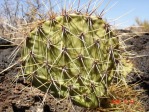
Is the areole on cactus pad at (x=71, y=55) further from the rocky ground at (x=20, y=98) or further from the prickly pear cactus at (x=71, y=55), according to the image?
the rocky ground at (x=20, y=98)

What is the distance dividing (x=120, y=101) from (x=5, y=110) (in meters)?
1.33

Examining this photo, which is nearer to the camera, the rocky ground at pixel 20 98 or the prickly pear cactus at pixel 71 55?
the prickly pear cactus at pixel 71 55

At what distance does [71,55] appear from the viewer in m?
2.39

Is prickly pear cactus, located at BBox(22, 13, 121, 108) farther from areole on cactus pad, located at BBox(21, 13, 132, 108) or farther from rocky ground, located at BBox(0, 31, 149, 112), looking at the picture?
rocky ground, located at BBox(0, 31, 149, 112)

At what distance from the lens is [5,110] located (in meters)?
3.44

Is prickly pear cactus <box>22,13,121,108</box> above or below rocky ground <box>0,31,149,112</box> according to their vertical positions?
above

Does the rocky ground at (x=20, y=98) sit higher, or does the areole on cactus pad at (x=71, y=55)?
the areole on cactus pad at (x=71, y=55)

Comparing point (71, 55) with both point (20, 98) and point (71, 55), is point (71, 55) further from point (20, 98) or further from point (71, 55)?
point (20, 98)

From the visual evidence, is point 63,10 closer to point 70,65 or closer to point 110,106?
point 70,65

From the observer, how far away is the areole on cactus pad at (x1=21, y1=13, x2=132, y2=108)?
7.78 ft

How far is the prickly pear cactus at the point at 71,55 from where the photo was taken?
7.78 ft

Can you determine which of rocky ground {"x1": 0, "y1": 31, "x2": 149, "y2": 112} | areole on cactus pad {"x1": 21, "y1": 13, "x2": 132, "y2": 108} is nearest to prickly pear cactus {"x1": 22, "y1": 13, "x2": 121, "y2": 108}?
areole on cactus pad {"x1": 21, "y1": 13, "x2": 132, "y2": 108}

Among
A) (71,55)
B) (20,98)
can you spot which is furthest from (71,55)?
(20,98)

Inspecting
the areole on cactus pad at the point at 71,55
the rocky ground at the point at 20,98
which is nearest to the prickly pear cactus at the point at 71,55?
the areole on cactus pad at the point at 71,55
